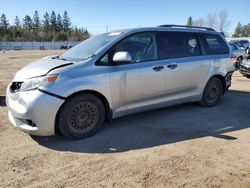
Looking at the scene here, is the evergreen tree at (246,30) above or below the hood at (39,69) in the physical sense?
above

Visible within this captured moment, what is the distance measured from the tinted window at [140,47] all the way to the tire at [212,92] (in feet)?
6.19

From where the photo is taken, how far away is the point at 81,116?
4418mm

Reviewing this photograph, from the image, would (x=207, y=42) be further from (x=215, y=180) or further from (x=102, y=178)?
(x=102, y=178)

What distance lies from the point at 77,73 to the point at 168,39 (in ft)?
7.08

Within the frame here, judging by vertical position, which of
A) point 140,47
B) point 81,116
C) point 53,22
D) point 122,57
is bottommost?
point 81,116

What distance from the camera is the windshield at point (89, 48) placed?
15.5 feet

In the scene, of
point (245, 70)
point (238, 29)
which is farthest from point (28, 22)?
point (245, 70)

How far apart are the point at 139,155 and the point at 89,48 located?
2.24 m

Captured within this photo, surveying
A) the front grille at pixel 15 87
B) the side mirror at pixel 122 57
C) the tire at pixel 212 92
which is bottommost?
the tire at pixel 212 92

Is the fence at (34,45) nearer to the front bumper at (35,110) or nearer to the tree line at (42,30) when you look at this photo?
the tree line at (42,30)

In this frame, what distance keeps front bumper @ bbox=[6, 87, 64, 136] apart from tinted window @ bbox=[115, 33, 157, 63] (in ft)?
5.02

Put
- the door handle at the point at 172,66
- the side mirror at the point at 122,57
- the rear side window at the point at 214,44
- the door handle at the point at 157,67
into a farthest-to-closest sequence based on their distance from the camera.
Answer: the rear side window at the point at 214,44 → the door handle at the point at 172,66 → the door handle at the point at 157,67 → the side mirror at the point at 122,57

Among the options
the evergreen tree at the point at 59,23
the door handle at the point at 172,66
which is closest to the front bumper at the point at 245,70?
the door handle at the point at 172,66

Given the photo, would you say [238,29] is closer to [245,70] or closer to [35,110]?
[245,70]
